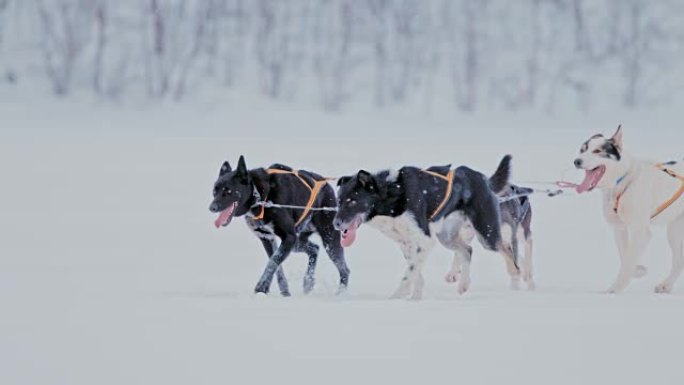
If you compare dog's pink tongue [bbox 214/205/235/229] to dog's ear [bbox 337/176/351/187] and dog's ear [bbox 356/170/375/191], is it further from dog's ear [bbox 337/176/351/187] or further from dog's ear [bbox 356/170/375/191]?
dog's ear [bbox 356/170/375/191]

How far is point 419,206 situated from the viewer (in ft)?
19.7

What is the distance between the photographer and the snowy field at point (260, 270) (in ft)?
12.7

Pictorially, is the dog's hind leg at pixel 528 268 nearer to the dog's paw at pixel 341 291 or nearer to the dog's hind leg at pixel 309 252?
the dog's paw at pixel 341 291

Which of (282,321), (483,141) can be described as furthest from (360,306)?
(483,141)

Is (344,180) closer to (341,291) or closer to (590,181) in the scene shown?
(341,291)

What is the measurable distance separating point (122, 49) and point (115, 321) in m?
14.6

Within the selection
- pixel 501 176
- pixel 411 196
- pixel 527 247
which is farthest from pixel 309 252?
pixel 527 247

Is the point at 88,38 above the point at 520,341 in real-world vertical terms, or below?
above

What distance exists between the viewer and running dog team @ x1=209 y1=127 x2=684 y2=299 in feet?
19.7

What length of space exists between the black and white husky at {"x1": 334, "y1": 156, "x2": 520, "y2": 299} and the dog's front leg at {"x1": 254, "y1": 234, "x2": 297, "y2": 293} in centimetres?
31

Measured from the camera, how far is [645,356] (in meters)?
3.98

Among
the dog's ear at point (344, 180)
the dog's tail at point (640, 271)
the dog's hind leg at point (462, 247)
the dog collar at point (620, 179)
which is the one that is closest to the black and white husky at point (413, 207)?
the dog's ear at point (344, 180)

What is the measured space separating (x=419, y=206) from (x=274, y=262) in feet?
2.94

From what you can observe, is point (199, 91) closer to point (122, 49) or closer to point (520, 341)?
point (122, 49)
